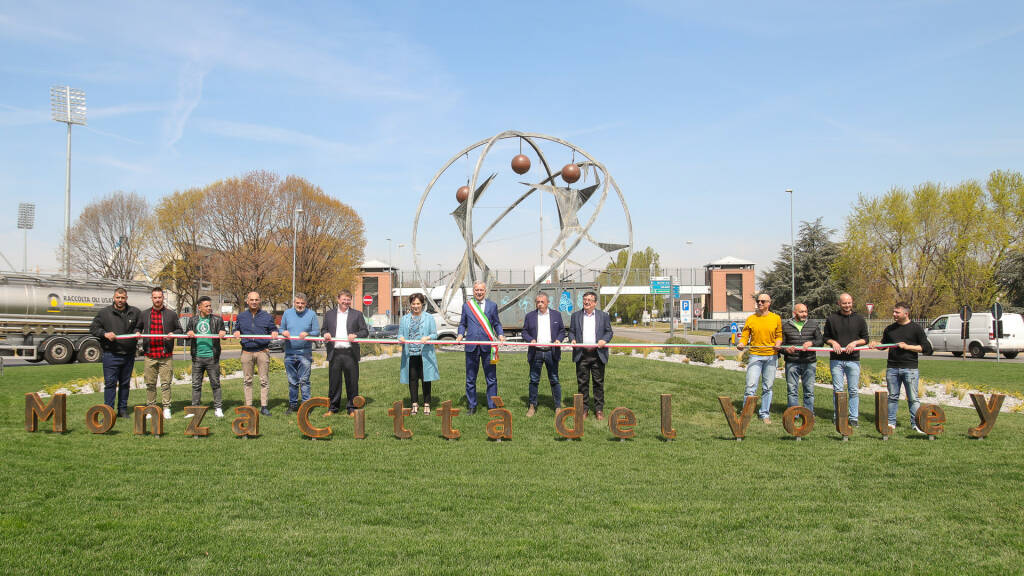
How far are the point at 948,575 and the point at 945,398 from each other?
12.1 meters

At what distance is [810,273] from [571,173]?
135 feet

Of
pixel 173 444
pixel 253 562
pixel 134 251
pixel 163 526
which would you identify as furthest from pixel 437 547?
pixel 134 251

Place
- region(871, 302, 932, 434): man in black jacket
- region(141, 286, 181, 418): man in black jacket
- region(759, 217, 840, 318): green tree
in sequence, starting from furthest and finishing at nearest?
region(759, 217, 840, 318): green tree < region(141, 286, 181, 418): man in black jacket < region(871, 302, 932, 434): man in black jacket

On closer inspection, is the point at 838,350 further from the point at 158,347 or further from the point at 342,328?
the point at 158,347

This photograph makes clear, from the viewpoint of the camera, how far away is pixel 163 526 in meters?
5.00

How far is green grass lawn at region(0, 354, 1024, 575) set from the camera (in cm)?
447

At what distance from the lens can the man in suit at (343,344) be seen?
407 inches

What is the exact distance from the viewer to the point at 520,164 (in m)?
18.8

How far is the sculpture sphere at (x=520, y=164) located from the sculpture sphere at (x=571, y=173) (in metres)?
1.98

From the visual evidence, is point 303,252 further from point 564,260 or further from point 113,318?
point 113,318

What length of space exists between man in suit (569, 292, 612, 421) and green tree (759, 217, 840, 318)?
158ft

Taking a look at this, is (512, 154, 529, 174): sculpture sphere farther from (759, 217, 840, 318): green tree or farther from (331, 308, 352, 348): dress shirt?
(759, 217, 840, 318): green tree

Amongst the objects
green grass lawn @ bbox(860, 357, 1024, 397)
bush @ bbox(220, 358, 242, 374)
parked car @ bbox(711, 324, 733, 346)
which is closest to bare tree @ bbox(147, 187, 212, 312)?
bush @ bbox(220, 358, 242, 374)

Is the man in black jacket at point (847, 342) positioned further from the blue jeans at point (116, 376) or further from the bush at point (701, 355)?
the bush at point (701, 355)
